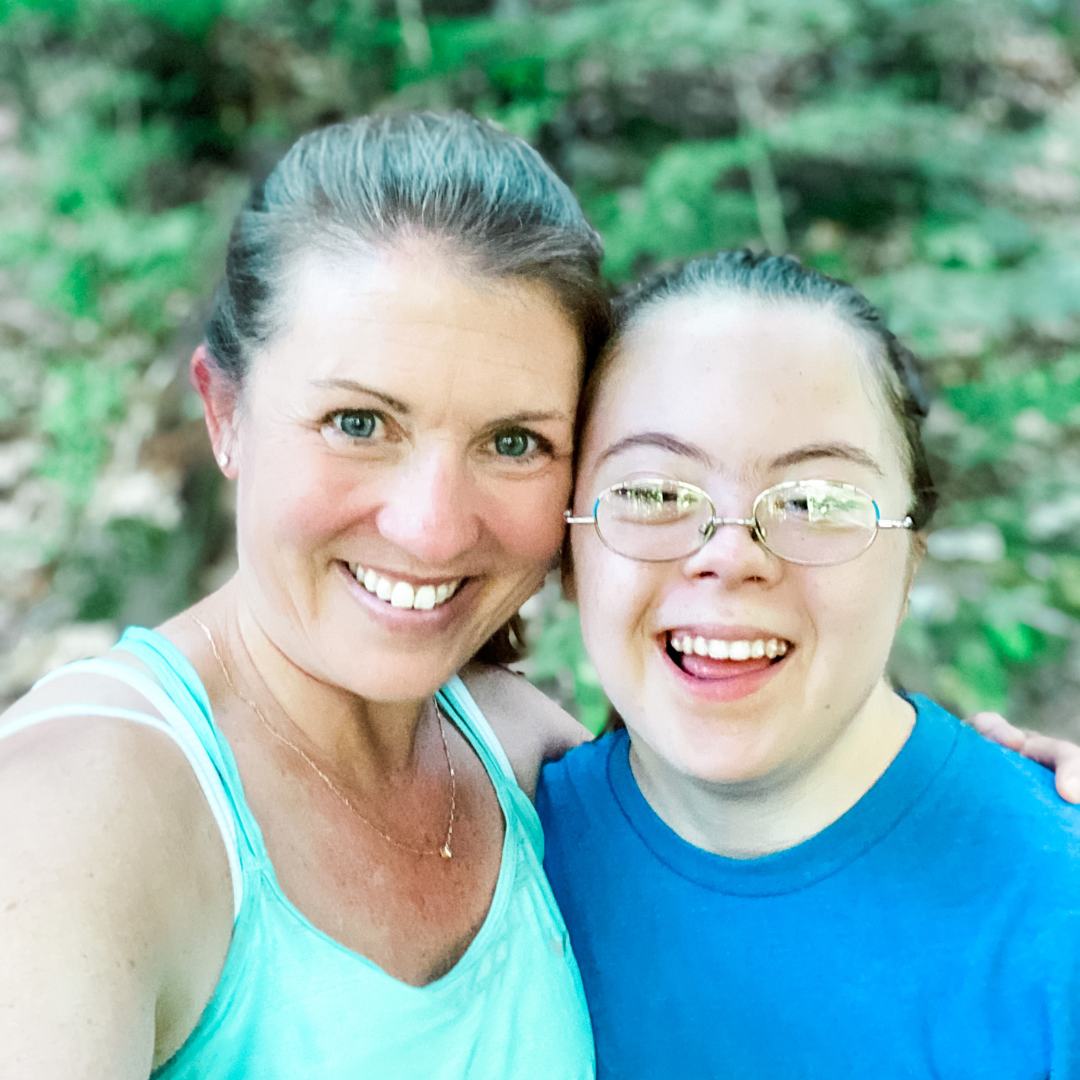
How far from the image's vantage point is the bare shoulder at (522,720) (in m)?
1.97

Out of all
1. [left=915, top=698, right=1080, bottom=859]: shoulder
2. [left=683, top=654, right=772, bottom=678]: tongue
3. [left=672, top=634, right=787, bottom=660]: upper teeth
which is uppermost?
[left=672, top=634, right=787, bottom=660]: upper teeth

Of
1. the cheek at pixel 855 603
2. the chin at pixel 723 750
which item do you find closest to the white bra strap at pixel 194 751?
the chin at pixel 723 750

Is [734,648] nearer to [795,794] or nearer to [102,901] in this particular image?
[795,794]

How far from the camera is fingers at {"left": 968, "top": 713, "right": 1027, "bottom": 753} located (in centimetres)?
176

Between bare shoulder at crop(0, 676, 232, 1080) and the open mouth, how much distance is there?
72 cm

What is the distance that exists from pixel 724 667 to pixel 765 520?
23 cm

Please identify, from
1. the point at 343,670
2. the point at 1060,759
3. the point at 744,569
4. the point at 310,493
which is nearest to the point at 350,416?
the point at 310,493

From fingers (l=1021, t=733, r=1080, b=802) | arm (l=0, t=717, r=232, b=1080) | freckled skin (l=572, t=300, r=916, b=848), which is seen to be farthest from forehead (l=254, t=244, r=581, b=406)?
fingers (l=1021, t=733, r=1080, b=802)

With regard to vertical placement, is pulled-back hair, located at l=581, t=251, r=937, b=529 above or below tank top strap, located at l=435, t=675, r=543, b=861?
above

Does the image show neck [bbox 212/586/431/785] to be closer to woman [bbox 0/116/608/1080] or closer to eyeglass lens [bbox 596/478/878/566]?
woman [bbox 0/116/608/1080]

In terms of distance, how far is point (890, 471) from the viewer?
1.54 meters

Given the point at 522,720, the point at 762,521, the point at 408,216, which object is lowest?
the point at 522,720

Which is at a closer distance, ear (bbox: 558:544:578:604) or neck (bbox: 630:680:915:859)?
neck (bbox: 630:680:915:859)

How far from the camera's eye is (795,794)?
1.59m
